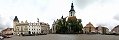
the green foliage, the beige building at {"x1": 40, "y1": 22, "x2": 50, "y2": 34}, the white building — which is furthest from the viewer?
the beige building at {"x1": 40, "y1": 22, "x2": 50, "y2": 34}

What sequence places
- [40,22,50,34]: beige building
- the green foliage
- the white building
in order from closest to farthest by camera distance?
the green foliage < the white building < [40,22,50,34]: beige building

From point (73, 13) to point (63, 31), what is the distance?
34.5 metres

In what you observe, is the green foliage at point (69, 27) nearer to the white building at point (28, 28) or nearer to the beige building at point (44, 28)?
the white building at point (28, 28)

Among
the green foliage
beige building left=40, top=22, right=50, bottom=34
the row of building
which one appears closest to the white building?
the row of building

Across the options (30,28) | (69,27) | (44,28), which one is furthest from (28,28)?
(69,27)

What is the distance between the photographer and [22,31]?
629ft

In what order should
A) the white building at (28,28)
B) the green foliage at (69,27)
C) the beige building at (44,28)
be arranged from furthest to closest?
the beige building at (44,28), the white building at (28,28), the green foliage at (69,27)

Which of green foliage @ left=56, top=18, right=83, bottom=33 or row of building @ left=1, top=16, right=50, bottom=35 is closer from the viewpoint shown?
green foliage @ left=56, top=18, right=83, bottom=33

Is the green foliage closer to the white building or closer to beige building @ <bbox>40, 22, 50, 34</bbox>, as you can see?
the white building

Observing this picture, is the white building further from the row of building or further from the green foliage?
the green foliage

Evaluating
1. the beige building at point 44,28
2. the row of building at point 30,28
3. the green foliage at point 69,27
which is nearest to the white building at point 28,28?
the row of building at point 30,28

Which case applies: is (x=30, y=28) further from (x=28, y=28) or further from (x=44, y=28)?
(x=44, y=28)

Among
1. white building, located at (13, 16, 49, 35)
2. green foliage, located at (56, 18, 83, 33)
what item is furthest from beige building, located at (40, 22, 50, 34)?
green foliage, located at (56, 18, 83, 33)

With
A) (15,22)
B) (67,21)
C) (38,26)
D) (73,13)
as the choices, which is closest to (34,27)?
(38,26)
